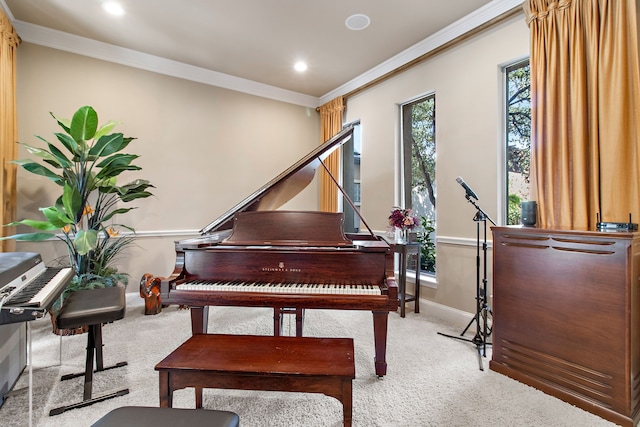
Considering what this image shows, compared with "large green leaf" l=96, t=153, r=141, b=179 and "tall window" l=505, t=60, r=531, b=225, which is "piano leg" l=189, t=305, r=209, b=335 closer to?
"large green leaf" l=96, t=153, r=141, b=179

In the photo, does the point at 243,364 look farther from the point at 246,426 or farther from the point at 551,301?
the point at 551,301

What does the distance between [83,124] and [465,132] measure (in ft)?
12.0

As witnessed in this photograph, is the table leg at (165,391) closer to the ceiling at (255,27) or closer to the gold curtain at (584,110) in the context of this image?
the gold curtain at (584,110)

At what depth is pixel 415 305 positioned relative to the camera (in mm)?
3402

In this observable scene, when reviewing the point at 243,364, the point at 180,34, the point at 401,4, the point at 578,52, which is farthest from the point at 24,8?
the point at 578,52

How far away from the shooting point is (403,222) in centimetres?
334

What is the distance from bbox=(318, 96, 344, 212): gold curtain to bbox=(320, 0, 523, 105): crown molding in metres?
0.30

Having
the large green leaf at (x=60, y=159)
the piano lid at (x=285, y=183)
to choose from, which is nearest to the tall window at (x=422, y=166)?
the piano lid at (x=285, y=183)

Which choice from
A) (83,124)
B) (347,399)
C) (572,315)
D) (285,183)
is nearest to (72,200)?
(83,124)

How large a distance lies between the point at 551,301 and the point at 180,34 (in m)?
4.21

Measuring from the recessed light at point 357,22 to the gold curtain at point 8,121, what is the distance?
10.8 feet

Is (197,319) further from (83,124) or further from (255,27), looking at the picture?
(255,27)

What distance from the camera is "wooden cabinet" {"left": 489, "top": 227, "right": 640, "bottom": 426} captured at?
1584 mm

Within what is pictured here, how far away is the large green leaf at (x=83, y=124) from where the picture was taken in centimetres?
264
